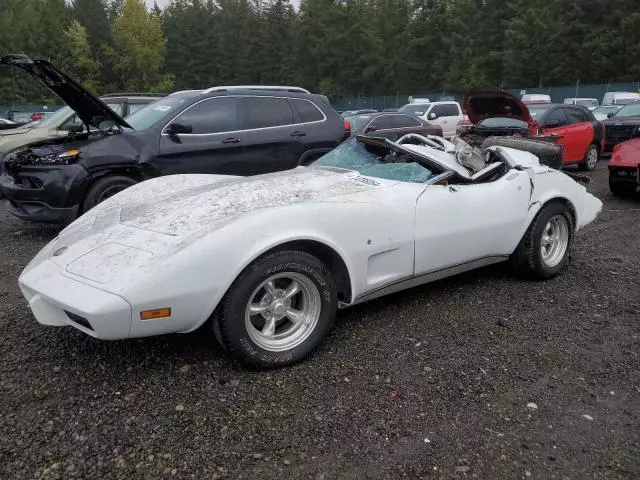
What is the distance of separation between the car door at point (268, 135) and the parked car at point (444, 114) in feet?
37.9

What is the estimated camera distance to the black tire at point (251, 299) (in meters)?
2.77

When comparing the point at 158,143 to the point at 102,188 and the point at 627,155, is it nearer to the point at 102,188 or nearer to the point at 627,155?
the point at 102,188

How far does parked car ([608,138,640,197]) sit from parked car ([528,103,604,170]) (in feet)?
9.50

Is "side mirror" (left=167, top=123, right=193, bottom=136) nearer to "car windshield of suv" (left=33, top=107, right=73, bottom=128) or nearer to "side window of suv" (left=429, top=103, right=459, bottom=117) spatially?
"car windshield of suv" (left=33, top=107, right=73, bottom=128)

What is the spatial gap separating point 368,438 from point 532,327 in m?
1.72

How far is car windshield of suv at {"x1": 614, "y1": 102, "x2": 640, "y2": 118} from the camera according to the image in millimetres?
14070

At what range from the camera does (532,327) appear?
357cm

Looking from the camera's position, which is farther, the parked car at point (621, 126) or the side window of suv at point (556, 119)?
the parked car at point (621, 126)

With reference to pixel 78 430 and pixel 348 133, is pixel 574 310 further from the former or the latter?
pixel 348 133

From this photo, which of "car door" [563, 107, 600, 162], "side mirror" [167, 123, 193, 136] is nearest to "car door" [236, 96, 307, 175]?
"side mirror" [167, 123, 193, 136]

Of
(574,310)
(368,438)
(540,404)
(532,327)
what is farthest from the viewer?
(574,310)

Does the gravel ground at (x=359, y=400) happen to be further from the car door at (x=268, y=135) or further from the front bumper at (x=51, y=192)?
the car door at (x=268, y=135)

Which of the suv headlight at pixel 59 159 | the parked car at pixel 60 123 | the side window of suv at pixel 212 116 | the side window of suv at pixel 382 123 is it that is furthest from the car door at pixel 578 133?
the suv headlight at pixel 59 159

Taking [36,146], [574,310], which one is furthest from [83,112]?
[574,310]
